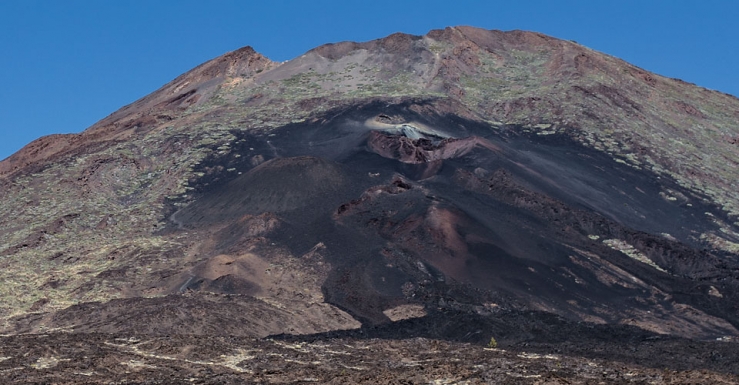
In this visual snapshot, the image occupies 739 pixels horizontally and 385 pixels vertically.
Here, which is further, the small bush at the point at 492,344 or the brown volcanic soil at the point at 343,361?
the small bush at the point at 492,344

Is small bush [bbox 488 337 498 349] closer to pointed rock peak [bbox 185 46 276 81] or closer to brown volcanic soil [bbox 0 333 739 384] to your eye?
brown volcanic soil [bbox 0 333 739 384]

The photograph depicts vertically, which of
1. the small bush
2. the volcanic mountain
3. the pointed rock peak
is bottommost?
the small bush

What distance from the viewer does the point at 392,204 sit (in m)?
50.6

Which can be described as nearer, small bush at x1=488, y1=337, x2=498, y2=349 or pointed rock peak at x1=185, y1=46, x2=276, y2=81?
small bush at x1=488, y1=337, x2=498, y2=349

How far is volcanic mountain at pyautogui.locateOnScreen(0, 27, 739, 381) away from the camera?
41000mm

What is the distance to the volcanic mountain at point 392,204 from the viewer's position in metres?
41.0

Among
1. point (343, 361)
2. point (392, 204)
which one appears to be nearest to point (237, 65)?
point (392, 204)

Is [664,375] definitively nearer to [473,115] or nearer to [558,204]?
[558,204]

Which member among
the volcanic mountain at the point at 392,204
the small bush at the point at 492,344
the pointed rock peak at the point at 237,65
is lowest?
the small bush at the point at 492,344

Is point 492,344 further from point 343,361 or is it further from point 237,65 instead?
point 237,65

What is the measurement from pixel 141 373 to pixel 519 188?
106 feet

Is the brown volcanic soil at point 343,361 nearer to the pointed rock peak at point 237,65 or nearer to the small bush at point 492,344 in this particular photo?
the small bush at point 492,344

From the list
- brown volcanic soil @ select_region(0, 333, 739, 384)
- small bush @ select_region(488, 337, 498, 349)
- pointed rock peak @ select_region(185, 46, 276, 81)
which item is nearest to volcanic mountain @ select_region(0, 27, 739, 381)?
pointed rock peak @ select_region(185, 46, 276, 81)

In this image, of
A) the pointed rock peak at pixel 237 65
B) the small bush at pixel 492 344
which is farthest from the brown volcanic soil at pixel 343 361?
the pointed rock peak at pixel 237 65
